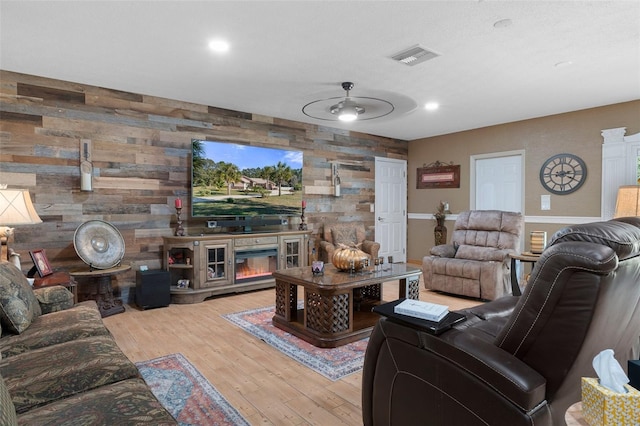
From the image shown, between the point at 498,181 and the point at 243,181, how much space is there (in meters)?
4.30

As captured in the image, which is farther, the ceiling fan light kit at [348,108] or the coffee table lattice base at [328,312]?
the ceiling fan light kit at [348,108]

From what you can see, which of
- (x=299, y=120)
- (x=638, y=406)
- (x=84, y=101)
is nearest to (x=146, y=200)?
(x=84, y=101)

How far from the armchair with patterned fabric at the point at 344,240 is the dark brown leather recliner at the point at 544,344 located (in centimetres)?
422

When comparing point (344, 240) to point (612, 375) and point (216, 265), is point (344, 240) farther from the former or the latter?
point (612, 375)

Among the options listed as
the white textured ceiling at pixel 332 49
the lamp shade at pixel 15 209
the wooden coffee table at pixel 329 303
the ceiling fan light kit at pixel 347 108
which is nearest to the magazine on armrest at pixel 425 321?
the wooden coffee table at pixel 329 303

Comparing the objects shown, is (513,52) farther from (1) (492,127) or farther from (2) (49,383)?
(2) (49,383)

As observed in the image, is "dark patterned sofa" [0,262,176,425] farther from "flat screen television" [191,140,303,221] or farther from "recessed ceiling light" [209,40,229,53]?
"flat screen television" [191,140,303,221]

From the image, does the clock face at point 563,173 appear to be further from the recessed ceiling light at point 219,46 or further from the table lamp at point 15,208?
the table lamp at point 15,208

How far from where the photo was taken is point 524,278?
5.57 metres

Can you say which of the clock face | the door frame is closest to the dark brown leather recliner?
the clock face

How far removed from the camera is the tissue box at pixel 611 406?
96 cm

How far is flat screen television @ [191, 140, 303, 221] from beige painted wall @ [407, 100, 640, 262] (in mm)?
2874

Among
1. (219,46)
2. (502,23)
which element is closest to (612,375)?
(502,23)

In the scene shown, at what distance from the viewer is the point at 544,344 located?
1.27 metres
